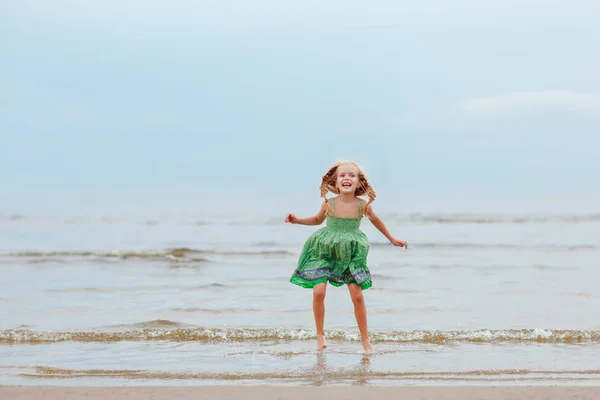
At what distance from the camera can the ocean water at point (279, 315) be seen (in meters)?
6.10

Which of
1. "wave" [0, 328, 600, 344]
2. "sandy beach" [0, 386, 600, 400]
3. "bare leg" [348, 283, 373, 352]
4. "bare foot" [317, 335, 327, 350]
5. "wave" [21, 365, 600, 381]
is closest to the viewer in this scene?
"sandy beach" [0, 386, 600, 400]

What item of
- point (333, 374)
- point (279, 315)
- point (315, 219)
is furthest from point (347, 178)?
point (279, 315)

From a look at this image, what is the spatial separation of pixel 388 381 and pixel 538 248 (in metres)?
16.2

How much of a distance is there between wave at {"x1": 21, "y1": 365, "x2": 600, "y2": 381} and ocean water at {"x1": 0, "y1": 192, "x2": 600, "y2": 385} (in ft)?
0.06

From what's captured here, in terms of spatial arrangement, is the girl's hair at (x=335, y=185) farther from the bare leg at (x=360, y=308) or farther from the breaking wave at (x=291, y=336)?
the breaking wave at (x=291, y=336)

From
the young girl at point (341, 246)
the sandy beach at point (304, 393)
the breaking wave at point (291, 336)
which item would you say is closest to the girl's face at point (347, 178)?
the young girl at point (341, 246)

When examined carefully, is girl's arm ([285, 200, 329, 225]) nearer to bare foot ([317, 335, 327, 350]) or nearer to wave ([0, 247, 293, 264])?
bare foot ([317, 335, 327, 350])

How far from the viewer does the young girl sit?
22.6 feet

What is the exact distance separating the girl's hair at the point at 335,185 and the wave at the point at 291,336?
1.63 metres

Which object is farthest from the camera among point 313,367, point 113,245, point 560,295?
point 113,245

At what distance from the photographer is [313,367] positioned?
20.3 feet

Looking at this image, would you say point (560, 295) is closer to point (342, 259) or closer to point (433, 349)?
point (433, 349)

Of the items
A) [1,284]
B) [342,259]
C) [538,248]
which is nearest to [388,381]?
[342,259]

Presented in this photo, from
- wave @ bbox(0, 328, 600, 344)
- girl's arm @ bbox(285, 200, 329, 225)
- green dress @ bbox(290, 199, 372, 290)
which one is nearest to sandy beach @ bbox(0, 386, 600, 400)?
green dress @ bbox(290, 199, 372, 290)
